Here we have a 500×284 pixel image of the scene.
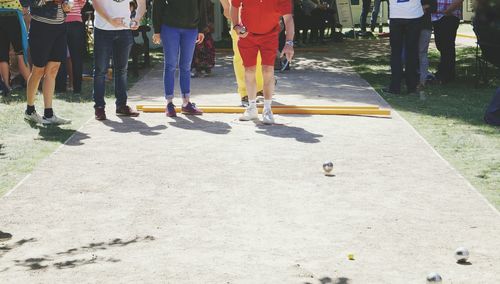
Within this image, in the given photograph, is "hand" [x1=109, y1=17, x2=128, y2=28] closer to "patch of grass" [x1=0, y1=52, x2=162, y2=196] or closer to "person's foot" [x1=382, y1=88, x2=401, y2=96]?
"patch of grass" [x1=0, y1=52, x2=162, y2=196]

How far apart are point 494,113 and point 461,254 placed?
590cm

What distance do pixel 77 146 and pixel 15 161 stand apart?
2.87 ft

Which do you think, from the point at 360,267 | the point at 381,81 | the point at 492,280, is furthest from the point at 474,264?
the point at 381,81

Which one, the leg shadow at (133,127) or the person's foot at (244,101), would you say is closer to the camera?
the leg shadow at (133,127)

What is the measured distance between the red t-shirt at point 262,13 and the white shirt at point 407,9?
310cm

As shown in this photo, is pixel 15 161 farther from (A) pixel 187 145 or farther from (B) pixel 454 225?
(B) pixel 454 225

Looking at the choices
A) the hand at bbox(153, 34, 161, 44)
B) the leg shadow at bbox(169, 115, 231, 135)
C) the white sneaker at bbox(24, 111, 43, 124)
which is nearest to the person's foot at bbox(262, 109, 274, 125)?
the leg shadow at bbox(169, 115, 231, 135)

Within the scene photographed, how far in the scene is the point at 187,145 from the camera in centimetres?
932

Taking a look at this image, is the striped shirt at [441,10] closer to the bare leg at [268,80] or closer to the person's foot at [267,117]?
the bare leg at [268,80]

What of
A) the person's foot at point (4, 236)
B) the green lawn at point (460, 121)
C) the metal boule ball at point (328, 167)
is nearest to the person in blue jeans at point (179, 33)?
the green lawn at point (460, 121)

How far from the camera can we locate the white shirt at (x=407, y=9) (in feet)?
42.6

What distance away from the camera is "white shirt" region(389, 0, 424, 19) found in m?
13.0

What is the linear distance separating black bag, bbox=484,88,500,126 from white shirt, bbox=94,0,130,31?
4.60 metres

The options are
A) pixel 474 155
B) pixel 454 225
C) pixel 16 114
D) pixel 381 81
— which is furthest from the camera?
pixel 381 81
